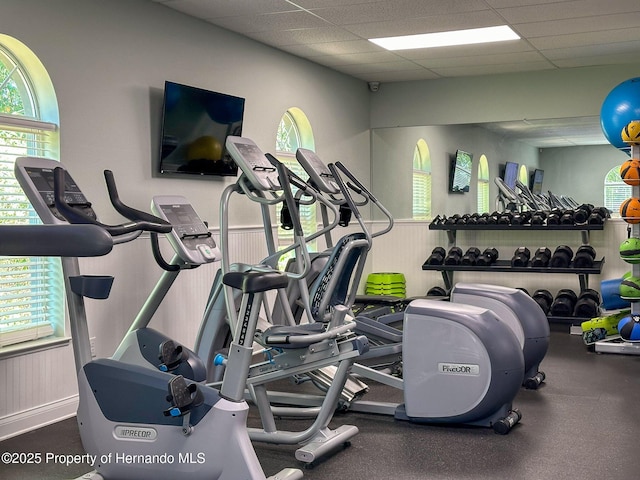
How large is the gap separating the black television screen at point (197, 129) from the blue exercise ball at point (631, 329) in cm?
340

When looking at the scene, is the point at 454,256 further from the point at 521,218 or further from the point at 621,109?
the point at 621,109

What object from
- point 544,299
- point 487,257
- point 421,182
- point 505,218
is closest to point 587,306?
point 544,299

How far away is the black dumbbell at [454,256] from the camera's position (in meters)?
7.75

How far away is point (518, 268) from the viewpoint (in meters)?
7.39

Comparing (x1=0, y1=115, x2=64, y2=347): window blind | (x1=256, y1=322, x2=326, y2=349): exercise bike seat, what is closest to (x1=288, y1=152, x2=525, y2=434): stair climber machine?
(x1=256, y1=322, x2=326, y2=349): exercise bike seat

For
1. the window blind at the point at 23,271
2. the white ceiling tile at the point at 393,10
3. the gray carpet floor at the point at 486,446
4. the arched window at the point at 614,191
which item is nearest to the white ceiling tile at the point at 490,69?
the arched window at the point at 614,191

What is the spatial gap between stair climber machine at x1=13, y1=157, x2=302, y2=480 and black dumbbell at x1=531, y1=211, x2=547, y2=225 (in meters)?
5.04

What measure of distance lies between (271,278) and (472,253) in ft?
17.5

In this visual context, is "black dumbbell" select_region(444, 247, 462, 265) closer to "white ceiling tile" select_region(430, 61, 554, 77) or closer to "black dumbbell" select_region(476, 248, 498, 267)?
"black dumbbell" select_region(476, 248, 498, 267)

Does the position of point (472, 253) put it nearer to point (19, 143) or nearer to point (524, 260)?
point (524, 260)

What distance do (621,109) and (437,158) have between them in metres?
2.54

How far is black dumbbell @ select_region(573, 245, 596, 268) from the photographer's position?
715 centimetres

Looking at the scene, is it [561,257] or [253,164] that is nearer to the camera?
[253,164]

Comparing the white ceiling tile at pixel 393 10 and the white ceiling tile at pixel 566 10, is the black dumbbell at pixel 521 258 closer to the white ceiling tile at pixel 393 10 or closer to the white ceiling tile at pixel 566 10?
the white ceiling tile at pixel 566 10
